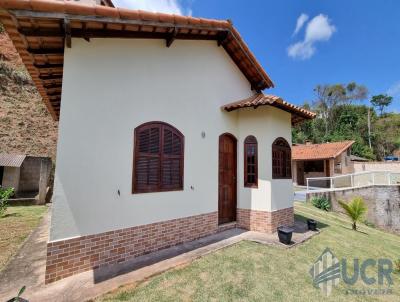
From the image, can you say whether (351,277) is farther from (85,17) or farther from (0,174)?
(0,174)

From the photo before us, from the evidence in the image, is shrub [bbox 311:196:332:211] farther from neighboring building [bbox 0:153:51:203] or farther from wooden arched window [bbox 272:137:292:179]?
neighboring building [bbox 0:153:51:203]

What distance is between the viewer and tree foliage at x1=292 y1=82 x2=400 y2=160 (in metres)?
43.6

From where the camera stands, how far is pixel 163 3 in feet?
28.5

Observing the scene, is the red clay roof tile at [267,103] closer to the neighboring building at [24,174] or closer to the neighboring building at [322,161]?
the neighboring building at [24,174]

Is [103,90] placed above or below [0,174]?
above

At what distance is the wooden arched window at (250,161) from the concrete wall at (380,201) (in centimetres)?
1354

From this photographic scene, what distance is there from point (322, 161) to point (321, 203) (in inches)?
446

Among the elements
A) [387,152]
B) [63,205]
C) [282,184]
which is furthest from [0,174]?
[387,152]

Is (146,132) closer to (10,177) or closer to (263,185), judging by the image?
(263,185)

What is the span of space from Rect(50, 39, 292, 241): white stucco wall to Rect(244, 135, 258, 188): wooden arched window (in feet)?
0.96

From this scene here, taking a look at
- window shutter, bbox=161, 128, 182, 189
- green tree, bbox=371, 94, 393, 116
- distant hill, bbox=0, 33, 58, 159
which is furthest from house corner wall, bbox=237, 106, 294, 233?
green tree, bbox=371, 94, 393, 116

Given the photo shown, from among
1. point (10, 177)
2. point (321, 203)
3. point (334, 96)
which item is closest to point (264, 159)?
point (321, 203)

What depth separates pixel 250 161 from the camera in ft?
29.0

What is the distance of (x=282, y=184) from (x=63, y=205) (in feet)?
25.8
